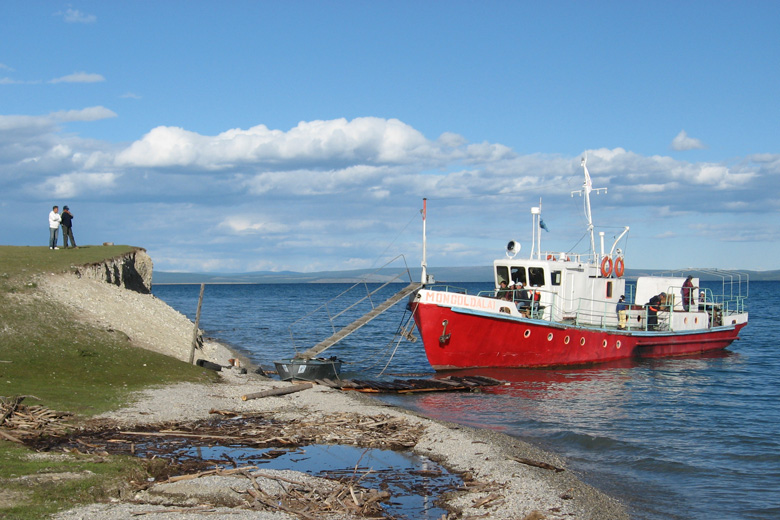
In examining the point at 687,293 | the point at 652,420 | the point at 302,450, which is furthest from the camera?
the point at 687,293

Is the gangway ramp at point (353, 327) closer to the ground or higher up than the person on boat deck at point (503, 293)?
closer to the ground

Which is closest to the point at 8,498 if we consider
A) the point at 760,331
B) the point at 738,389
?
the point at 738,389

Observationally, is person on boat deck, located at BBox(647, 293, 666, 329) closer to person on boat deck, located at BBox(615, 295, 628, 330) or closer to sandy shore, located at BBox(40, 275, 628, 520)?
person on boat deck, located at BBox(615, 295, 628, 330)

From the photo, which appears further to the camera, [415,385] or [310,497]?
[415,385]

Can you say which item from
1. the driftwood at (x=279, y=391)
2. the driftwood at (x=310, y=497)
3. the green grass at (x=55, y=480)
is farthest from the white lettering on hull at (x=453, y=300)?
the green grass at (x=55, y=480)

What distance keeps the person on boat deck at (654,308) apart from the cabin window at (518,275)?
300 inches

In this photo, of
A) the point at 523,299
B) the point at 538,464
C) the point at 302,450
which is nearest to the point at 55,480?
the point at 302,450

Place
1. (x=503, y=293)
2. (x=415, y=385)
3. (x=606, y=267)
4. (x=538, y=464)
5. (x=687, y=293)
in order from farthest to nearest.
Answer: (x=687, y=293) < (x=606, y=267) < (x=503, y=293) < (x=415, y=385) < (x=538, y=464)

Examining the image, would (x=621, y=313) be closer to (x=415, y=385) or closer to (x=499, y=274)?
(x=499, y=274)

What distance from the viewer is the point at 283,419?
1789cm

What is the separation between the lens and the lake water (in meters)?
14.6

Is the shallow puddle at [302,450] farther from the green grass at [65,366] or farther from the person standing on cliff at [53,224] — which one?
the person standing on cliff at [53,224]

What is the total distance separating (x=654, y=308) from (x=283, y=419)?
82.7 feet

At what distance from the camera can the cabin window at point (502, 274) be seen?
111ft
